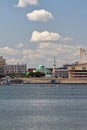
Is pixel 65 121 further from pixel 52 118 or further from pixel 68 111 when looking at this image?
pixel 68 111

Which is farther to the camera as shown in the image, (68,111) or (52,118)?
(68,111)

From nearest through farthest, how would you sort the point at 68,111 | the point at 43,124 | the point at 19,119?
the point at 43,124
the point at 19,119
the point at 68,111

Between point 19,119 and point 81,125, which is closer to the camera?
point 81,125

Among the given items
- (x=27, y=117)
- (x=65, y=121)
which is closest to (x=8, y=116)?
(x=27, y=117)

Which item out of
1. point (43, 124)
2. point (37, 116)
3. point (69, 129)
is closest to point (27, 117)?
point (37, 116)

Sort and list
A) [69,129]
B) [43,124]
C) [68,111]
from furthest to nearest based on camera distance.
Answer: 1. [68,111]
2. [43,124]
3. [69,129]

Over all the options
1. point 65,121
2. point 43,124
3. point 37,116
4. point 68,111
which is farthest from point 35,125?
point 68,111

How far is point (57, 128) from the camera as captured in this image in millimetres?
56781

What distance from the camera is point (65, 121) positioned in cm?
6297

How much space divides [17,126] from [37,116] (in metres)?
10.3

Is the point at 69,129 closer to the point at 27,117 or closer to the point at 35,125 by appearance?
the point at 35,125

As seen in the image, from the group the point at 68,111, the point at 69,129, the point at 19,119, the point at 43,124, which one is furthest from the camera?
the point at 68,111

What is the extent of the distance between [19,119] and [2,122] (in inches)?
131

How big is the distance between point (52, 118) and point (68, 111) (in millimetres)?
10796
